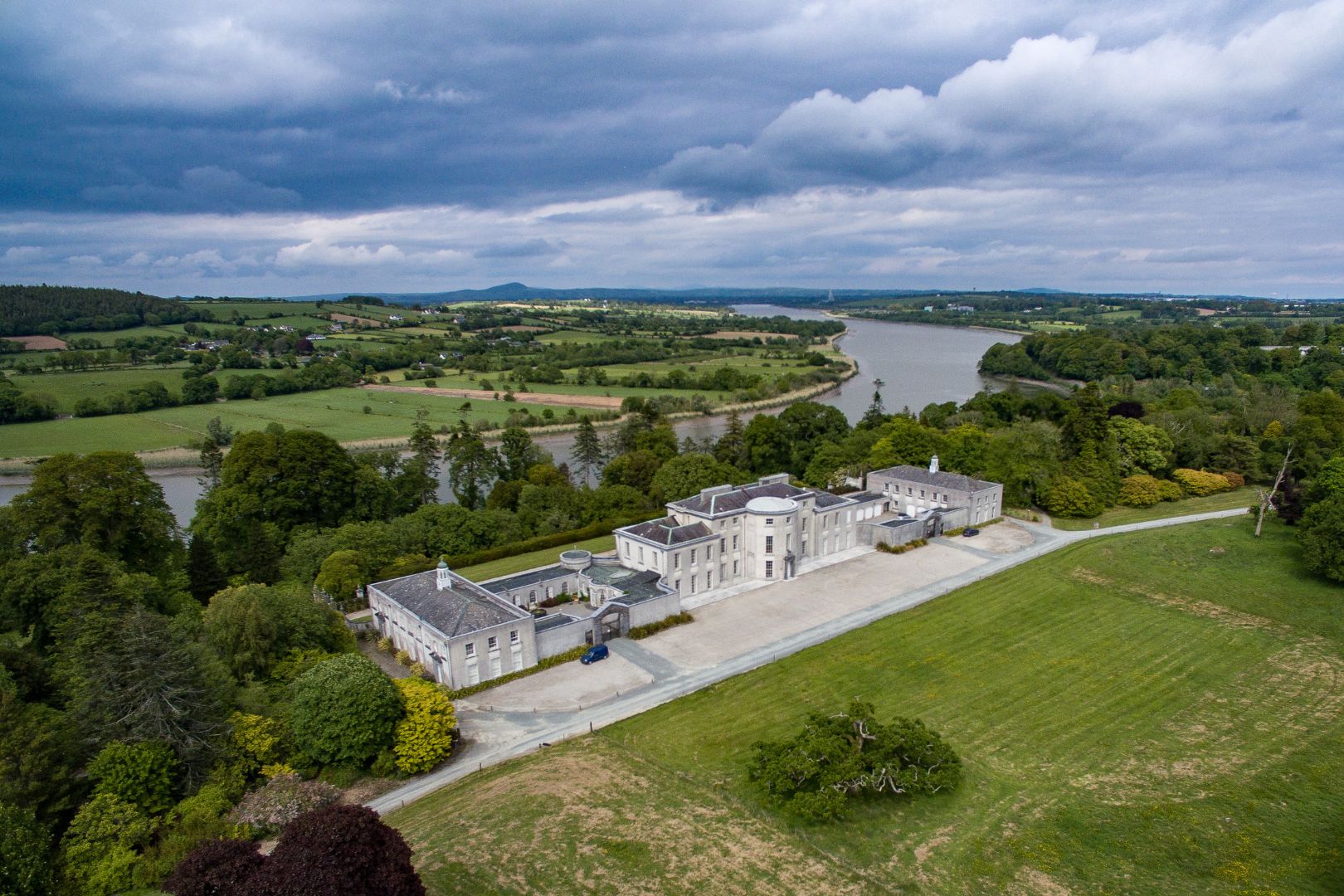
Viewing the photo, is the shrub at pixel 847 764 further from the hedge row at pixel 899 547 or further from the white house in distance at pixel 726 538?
the hedge row at pixel 899 547

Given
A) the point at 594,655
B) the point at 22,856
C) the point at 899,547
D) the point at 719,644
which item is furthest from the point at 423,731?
the point at 899,547

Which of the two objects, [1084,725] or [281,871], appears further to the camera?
[1084,725]

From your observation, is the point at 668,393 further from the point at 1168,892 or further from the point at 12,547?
the point at 1168,892

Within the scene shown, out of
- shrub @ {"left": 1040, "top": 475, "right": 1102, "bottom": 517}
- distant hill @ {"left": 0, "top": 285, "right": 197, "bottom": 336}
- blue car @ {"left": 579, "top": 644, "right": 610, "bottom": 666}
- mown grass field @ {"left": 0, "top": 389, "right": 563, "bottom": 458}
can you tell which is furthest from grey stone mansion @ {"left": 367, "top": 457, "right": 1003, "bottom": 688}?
distant hill @ {"left": 0, "top": 285, "right": 197, "bottom": 336}

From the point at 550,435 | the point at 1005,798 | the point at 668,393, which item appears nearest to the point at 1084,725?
the point at 1005,798

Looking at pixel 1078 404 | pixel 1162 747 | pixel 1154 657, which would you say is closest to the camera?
pixel 1162 747

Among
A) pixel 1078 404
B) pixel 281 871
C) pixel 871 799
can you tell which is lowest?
pixel 871 799

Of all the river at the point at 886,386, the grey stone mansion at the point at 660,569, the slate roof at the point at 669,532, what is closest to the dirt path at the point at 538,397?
the river at the point at 886,386
